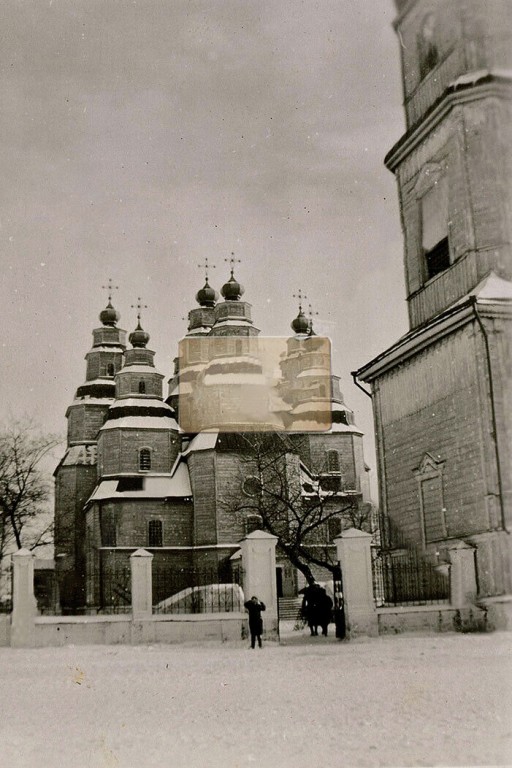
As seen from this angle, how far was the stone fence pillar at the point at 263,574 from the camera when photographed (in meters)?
14.3

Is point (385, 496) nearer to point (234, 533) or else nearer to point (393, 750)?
point (393, 750)

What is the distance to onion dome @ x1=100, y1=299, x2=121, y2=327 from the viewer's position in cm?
4278

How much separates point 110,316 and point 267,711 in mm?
37285

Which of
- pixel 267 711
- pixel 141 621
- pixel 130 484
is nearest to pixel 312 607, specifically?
pixel 141 621

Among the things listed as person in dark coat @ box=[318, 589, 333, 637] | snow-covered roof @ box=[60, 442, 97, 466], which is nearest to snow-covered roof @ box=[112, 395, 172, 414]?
snow-covered roof @ box=[60, 442, 97, 466]

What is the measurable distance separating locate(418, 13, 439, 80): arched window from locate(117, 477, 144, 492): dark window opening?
22425 millimetres

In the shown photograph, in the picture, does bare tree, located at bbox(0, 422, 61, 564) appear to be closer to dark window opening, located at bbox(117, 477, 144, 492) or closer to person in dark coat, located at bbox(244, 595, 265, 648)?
dark window opening, located at bbox(117, 477, 144, 492)

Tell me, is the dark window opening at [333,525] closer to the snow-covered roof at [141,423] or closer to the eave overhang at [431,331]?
the snow-covered roof at [141,423]

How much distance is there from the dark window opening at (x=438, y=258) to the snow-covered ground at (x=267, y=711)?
738cm

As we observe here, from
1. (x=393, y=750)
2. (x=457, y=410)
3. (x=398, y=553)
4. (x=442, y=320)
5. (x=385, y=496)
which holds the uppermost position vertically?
(x=442, y=320)

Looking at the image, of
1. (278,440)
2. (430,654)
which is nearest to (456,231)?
(430,654)

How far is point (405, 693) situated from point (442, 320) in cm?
816

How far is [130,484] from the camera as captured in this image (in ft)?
114

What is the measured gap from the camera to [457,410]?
1456cm
